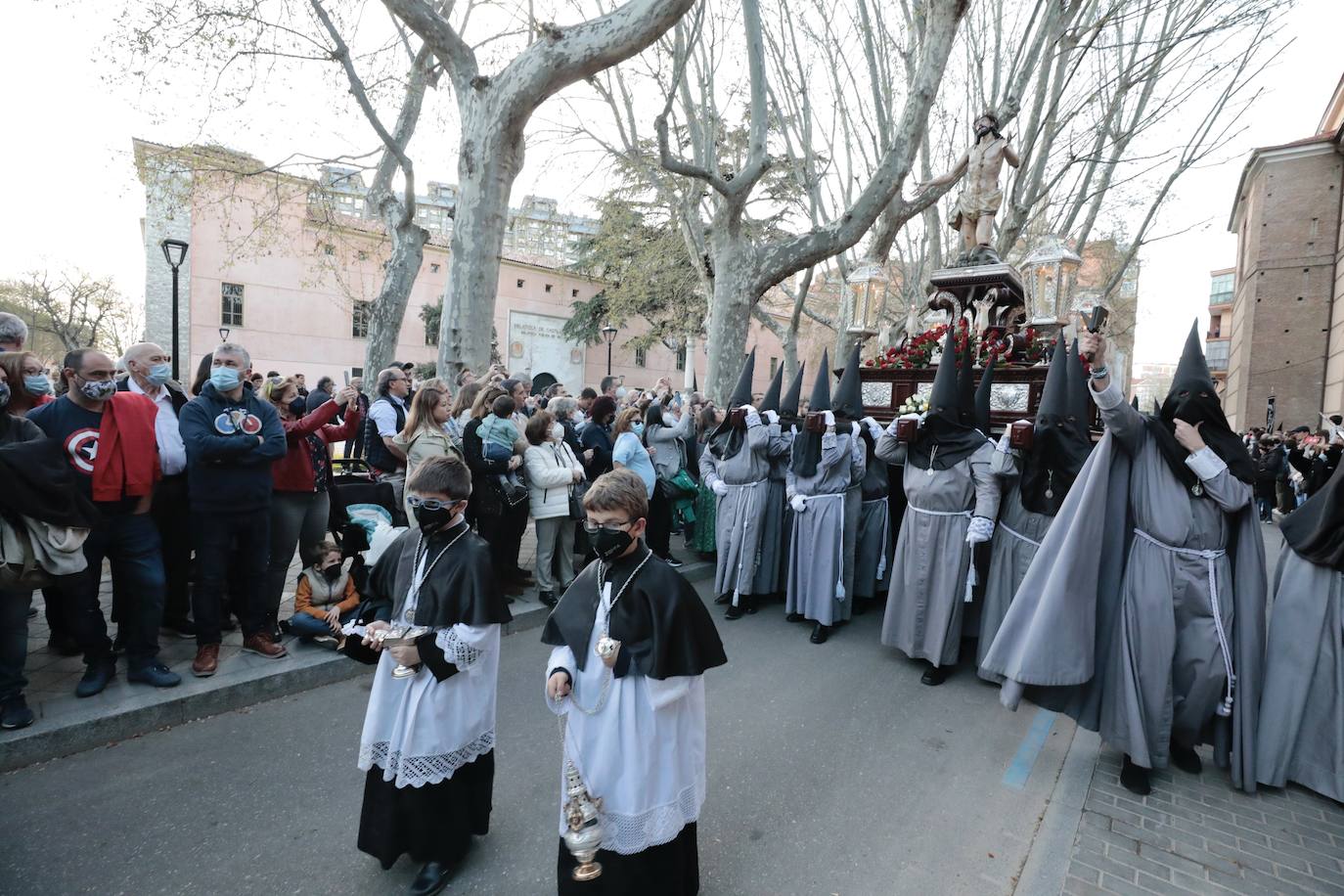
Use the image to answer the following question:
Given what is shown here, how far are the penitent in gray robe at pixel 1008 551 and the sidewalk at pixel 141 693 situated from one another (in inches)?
184

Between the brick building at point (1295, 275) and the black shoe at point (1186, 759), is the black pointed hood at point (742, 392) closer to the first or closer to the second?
the black shoe at point (1186, 759)

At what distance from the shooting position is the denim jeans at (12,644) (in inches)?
143

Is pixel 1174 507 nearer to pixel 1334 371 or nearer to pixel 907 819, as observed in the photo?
pixel 907 819

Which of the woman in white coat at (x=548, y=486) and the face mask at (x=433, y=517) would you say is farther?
the woman in white coat at (x=548, y=486)

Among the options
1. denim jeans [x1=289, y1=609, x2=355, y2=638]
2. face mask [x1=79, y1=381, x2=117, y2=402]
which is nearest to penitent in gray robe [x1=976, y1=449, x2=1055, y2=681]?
denim jeans [x1=289, y1=609, x2=355, y2=638]

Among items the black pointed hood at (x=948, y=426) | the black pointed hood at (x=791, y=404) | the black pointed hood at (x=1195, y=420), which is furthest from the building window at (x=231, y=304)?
the black pointed hood at (x=1195, y=420)

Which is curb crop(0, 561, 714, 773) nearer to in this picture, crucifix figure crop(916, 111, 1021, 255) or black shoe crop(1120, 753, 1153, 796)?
black shoe crop(1120, 753, 1153, 796)

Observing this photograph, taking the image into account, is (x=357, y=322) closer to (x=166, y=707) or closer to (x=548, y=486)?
(x=548, y=486)

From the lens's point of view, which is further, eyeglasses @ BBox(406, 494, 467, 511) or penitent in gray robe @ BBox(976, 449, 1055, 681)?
penitent in gray robe @ BBox(976, 449, 1055, 681)

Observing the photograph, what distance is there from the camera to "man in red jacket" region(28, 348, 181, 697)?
4.02m

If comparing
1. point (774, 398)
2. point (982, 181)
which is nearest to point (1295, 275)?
point (982, 181)

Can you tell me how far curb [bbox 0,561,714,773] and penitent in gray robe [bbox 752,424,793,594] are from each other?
3.68m

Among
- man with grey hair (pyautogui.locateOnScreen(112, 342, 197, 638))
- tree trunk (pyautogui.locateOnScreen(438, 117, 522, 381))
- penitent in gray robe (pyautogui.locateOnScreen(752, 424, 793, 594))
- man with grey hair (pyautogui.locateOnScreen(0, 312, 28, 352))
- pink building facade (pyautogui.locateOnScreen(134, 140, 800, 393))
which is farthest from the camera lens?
pink building facade (pyautogui.locateOnScreen(134, 140, 800, 393))

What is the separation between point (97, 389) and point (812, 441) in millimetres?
5242
